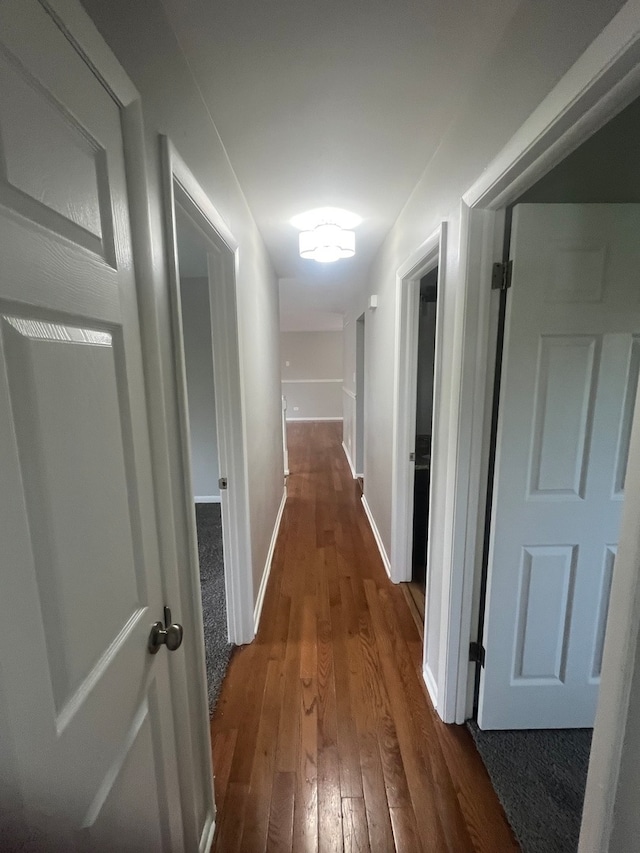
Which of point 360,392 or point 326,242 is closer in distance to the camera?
point 326,242

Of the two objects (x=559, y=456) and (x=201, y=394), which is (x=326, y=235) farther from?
(x=201, y=394)

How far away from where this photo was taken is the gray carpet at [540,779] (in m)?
1.21

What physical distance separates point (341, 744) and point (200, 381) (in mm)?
3177

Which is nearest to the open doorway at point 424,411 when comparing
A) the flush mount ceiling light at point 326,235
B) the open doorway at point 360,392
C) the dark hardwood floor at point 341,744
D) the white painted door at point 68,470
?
the dark hardwood floor at point 341,744

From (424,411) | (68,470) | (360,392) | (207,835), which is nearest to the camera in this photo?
(68,470)

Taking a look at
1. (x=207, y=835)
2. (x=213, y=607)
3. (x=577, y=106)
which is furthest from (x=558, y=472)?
(x=213, y=607)

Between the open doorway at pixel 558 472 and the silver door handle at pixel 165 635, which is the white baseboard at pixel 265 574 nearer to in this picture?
the open doorway at pixel 558 472

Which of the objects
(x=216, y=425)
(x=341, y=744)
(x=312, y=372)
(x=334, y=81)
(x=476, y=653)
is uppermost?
(x=334, y=81)

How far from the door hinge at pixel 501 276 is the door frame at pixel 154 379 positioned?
3.46ft

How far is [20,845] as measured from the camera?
46cm

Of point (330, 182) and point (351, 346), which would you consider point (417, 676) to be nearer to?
point (330, 182)

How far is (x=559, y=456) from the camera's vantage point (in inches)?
54.1

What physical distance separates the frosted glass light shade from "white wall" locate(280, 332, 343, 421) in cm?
689

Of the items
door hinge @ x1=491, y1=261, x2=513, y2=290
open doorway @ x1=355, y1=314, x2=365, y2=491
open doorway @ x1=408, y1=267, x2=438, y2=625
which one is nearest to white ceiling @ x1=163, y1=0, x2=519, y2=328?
door hinge @ x1=491, y1=261, x2=513, y2=290
